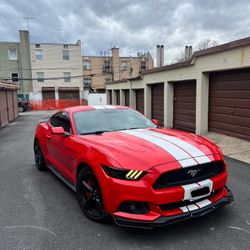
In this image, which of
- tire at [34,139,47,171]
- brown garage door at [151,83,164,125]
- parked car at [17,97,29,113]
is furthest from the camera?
parked car at [17,97,29,113]

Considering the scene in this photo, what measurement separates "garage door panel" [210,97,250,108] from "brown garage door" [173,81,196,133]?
1.25 metres

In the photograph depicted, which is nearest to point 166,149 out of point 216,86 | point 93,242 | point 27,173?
point 93,242

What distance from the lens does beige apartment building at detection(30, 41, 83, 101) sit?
3772 cm

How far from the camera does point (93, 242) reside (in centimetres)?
282

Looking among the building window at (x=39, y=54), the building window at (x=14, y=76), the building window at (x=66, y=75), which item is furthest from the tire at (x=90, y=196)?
the building window at (x=39, y=54)

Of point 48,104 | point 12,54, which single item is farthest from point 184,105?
point 12,54

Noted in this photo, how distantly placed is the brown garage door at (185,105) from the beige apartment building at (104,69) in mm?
40435

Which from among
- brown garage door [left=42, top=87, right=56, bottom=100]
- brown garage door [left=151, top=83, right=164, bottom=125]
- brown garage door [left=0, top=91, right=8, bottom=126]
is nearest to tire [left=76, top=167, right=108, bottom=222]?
brown garage door [left=151, top=83, right=164, bottom=125]

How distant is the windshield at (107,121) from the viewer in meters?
4.03

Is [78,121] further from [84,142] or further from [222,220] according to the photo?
[222,220]

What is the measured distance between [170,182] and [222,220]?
1036 millimetres

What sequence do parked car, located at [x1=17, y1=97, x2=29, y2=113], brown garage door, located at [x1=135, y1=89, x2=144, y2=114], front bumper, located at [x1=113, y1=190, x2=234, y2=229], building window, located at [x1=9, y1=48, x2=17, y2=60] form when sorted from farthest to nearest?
building window, located at [x1=9, y1=48, x2=17, y2=60]
parked car, located at [x1=17, y1=97, x2=29, y2=113]
brown garage door, located at [x1=135, y1=89, x2=144, y2=114]
front bumper, located at [x1=113, y1=190, x2=234, y2=229]

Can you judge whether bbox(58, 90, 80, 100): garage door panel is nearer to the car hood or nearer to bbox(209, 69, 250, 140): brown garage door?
bbox(209, 69, 250, 140): brown garage door

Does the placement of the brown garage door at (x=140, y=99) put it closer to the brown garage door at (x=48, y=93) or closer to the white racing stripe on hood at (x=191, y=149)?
the white racing stripe on hood at (x=191, y=149)
